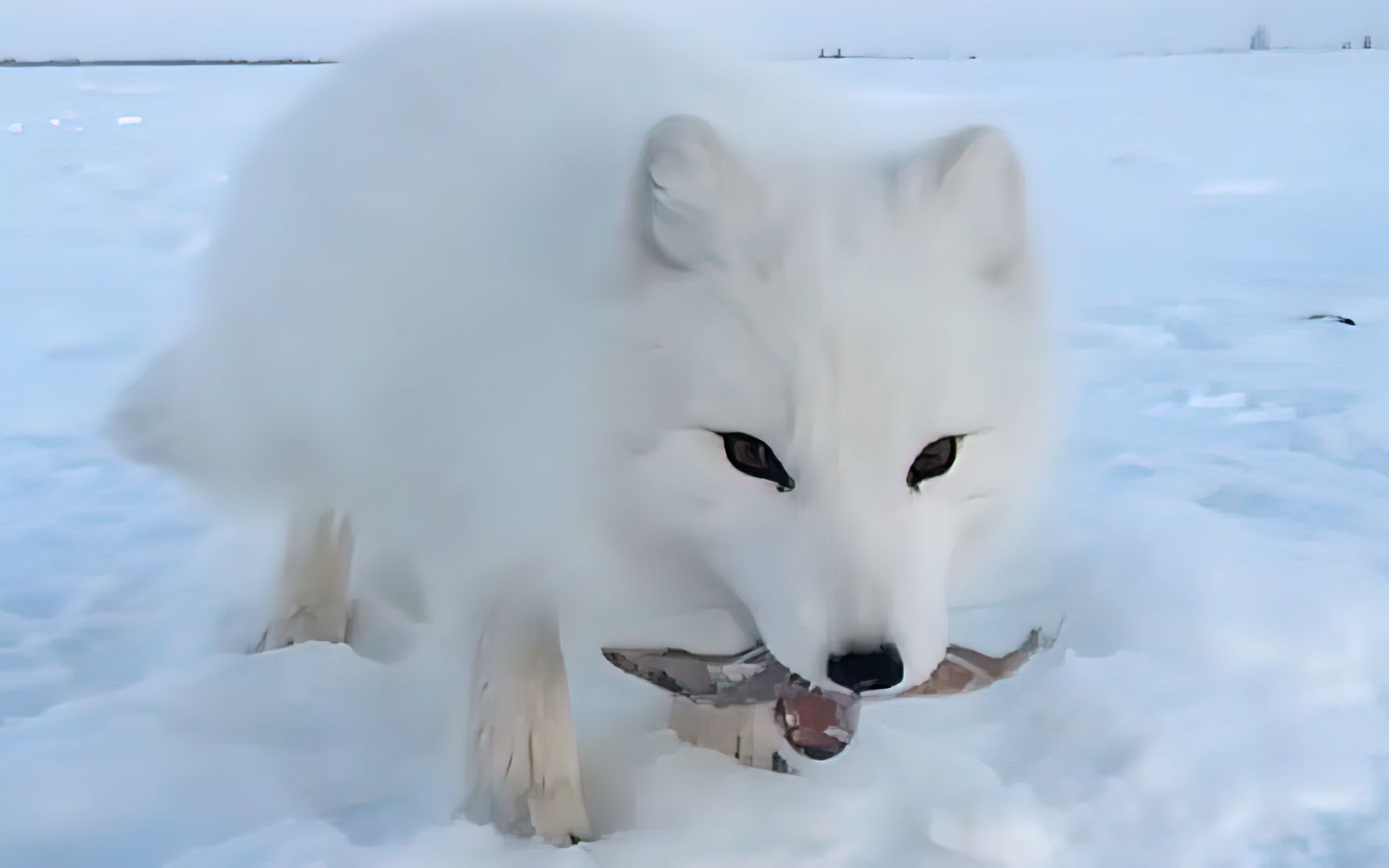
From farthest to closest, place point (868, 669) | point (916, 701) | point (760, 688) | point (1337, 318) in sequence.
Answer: point (1337, 318)
point (916, 701)
point (760, 688)
point (868, 669)

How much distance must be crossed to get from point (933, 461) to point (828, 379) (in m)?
0.23

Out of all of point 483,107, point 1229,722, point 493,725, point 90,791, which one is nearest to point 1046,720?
point 1229,722

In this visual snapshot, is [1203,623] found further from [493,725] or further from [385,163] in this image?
[385,163]

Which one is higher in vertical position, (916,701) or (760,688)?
(760,688)

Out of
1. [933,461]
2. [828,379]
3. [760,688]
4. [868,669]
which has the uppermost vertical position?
[828,379]

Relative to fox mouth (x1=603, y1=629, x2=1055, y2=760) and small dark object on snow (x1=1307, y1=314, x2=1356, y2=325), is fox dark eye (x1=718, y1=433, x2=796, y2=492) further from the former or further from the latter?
small dark object on snow (x1=1307, y1=314, x2=1356, y2=325)

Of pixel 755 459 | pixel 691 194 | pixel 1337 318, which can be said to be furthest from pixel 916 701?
pixel 1337 318

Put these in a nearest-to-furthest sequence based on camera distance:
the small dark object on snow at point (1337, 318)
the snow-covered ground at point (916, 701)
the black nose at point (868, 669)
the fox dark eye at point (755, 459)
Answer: the black nose at point (868, 669)
the fox dark eye at point (755, 459)
the snow-covered ground at point (916, 701)
the small dark object on snow at point (1337, 318)

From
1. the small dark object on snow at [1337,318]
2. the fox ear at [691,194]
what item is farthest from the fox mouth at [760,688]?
the small dark object on snow at [1337,318]

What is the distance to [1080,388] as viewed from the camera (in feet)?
15.2

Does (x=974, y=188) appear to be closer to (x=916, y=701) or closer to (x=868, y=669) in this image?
(x=868, y=669)

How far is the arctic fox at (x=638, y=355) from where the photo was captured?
1536 millimetres

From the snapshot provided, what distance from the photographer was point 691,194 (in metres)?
1.58

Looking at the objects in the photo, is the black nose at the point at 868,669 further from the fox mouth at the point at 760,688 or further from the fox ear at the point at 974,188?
the fox ear at the point at 974,188
